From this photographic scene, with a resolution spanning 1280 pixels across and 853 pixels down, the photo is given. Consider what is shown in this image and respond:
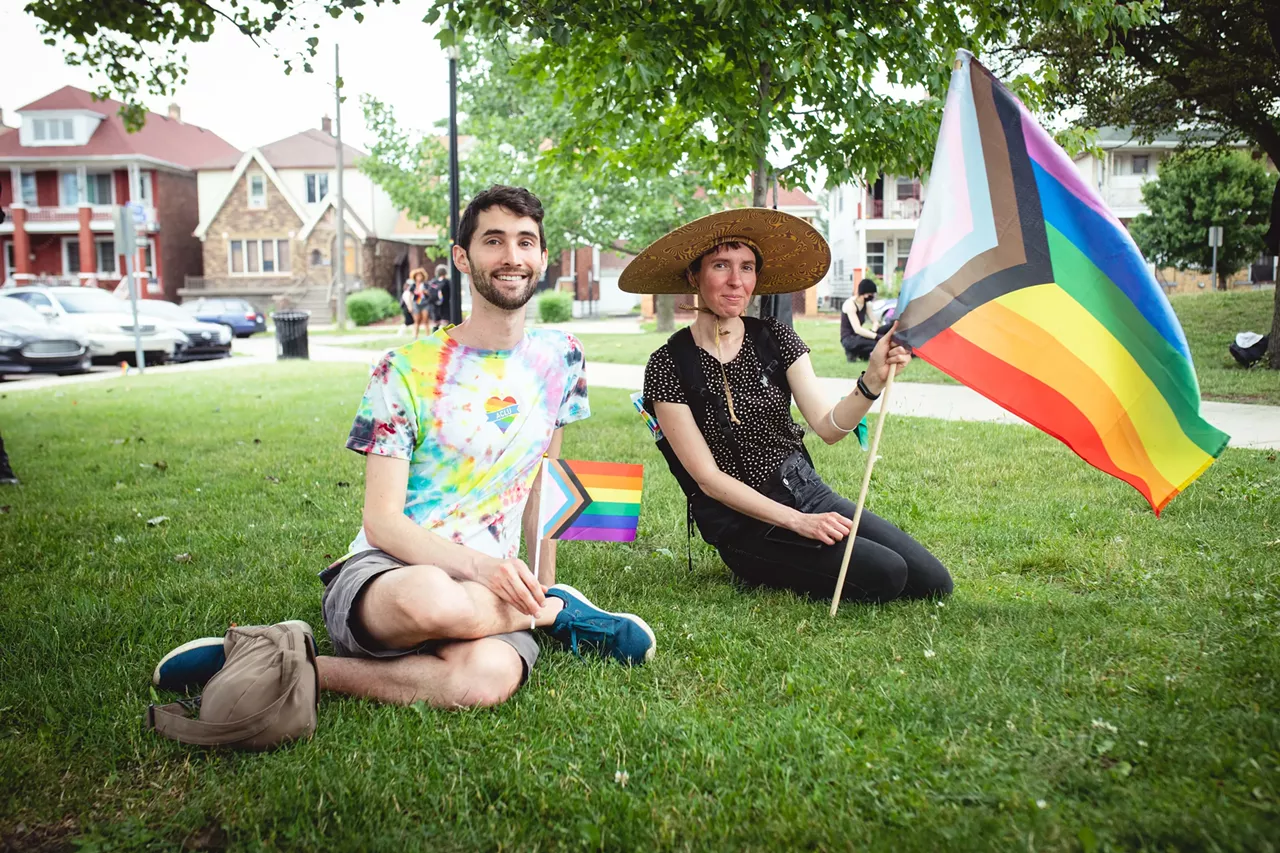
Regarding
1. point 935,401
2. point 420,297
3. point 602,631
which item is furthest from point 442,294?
point 602,631

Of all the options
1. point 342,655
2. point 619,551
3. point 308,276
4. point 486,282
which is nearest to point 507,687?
point 342,655

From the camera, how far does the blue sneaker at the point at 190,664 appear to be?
10.7 ft

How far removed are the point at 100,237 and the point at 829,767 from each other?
180 feet

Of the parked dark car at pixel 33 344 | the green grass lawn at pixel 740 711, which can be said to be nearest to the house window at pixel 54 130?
the parked dark car at pixel 33 344

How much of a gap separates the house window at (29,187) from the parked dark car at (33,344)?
3586 centimetres

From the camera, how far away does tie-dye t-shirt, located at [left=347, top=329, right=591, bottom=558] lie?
3.21 m

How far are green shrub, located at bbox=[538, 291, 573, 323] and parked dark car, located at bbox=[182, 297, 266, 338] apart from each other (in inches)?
415

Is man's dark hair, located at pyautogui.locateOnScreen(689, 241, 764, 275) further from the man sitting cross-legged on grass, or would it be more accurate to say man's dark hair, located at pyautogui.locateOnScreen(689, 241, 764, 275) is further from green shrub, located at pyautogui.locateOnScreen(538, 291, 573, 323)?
green shrub, located at pyautogui.locateOnScreen(538, 291, 573, 323)

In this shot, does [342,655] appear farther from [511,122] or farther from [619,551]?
[511,122]

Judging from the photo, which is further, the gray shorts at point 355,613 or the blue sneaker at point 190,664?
the blue sneaker at point 190,664

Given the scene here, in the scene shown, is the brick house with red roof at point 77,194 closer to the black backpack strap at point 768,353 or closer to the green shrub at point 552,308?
the green shrub at point 552,308

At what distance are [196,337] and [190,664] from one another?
21.9 metres

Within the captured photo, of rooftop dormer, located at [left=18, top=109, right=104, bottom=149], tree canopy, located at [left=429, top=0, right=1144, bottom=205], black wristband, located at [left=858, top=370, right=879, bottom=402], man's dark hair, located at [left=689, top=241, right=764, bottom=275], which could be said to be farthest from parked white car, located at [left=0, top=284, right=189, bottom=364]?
rooftop dormer, located at [left=18, top=109, right=104, bottom=149]

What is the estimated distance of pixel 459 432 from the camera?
3.32 m
